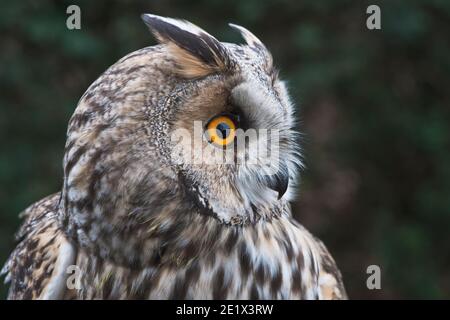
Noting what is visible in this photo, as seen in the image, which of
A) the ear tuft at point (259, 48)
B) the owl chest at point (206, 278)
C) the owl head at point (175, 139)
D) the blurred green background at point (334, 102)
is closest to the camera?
the owl head at point (175, 139)

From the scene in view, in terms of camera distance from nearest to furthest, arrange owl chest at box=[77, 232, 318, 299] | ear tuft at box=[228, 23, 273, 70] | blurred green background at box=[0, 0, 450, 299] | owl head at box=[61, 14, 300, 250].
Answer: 1. owl head at box=[61, 14, 300, 250]
2. owl chest at box=[77, 232, 318, 299]
3. ear tuft at box=[228, 23, 273, 70]
4. blurred green background at box=[0, 0, 450, 299]

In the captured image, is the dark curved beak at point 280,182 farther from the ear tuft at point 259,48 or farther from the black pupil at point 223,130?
the ear tuft at point 259,48

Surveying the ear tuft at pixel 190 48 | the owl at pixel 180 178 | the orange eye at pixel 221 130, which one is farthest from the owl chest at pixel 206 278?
the ear tuft at pixel 190 48

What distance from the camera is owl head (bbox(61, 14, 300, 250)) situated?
1593 millimetres

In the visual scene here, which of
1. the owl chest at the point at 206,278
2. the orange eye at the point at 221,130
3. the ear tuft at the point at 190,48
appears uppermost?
the ear tuft at the point at 190,48

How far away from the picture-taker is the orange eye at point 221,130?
5.34 feet

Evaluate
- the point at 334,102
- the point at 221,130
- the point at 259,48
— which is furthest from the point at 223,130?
the point at 334,102

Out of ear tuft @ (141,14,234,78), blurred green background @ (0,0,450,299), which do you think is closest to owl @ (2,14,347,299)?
ear tuft @ (141,14,234,78)

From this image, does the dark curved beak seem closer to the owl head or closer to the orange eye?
the owl head

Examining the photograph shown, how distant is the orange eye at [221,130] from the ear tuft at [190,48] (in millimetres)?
124

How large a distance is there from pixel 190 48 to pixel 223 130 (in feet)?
0.77

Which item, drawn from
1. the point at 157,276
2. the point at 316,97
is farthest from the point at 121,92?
the point at 316,97
